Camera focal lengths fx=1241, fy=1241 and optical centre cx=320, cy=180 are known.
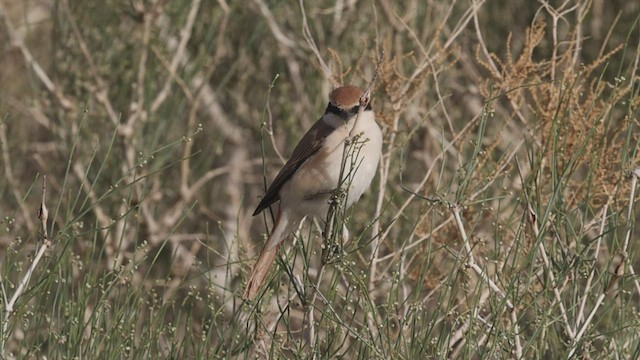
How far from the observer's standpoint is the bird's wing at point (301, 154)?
4457 mm

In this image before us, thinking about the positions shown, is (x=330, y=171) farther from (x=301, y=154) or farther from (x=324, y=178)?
(x=301, y=154)

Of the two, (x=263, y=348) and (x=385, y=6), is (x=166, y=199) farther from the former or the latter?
(x=263, y=348)

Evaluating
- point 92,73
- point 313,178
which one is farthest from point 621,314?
point 92,73

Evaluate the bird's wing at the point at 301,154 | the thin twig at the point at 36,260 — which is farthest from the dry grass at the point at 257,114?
the thin twig at the point at 36,260

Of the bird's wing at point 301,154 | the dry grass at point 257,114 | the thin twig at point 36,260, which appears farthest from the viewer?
the dry grass at point 257,114

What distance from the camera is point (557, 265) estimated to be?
3.62 m

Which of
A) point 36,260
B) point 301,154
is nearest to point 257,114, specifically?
point 301,154

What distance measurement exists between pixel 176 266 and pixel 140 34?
4.82 feet

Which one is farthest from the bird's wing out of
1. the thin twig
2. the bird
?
the thin twig

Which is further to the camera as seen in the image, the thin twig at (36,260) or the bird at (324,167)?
the bird at (324,167)

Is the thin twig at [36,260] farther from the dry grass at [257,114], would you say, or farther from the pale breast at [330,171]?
the pale breast at [330,171]

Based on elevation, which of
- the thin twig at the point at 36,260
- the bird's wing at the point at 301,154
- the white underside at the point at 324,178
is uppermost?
the bird's wing at the point at 301,154

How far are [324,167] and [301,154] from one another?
134 millimetres

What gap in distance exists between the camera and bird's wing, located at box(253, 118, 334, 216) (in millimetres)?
4457
